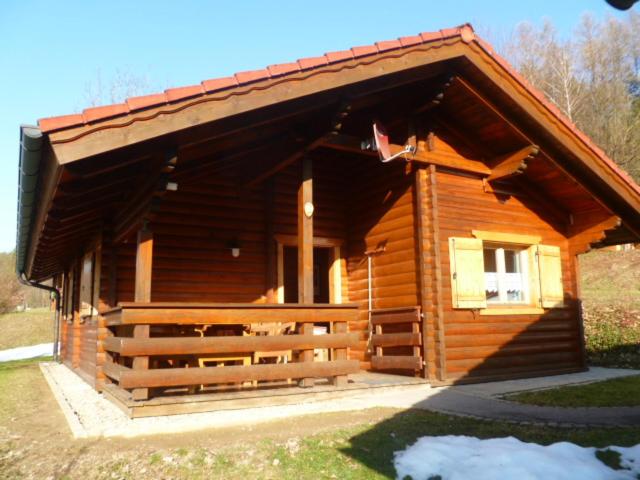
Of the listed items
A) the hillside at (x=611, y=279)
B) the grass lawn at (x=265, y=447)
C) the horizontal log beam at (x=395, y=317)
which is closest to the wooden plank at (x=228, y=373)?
the grass lawn at (x=265, y=447)

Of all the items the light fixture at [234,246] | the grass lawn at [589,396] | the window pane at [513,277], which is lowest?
the grass lawn at [589,396]

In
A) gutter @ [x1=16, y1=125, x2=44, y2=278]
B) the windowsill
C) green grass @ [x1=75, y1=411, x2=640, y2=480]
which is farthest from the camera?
the windowsill

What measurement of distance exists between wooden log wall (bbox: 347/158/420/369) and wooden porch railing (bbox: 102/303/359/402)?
1.81 metres

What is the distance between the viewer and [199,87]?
190 inches

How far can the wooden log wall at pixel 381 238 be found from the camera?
7.69 metres

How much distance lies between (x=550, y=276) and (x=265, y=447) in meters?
6.28

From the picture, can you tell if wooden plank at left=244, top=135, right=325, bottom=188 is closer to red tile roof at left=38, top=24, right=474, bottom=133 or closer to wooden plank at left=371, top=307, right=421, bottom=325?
red tile roof at left=38, top=24, right=474, bottom=133

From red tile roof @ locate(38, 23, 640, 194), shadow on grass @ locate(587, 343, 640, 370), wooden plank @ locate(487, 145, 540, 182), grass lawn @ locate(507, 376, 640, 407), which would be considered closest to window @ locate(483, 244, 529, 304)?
wooden plank @ locate(487, 145, 540, 182)

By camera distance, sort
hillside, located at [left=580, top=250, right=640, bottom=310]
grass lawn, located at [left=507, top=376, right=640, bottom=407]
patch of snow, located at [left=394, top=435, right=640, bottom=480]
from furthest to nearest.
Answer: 1. hillside, located at [left=580, top=250, right=640, bottom=310]
2. grass lawn, located at [left=507, top=376, right=640, bottom=407]
3. patch of snow, located at [left=394, top=435, right=640, bottom=480]

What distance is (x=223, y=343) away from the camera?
5.32 meters

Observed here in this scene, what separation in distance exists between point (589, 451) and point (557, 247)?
5804 millimetres

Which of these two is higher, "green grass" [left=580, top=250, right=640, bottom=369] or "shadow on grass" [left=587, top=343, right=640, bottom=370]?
"green grass" [left=580, top=250, right=640, bottom=369]

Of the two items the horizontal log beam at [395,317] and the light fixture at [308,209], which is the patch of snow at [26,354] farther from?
the light fixture at [308,209]

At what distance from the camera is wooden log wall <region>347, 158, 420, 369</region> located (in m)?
7.69
